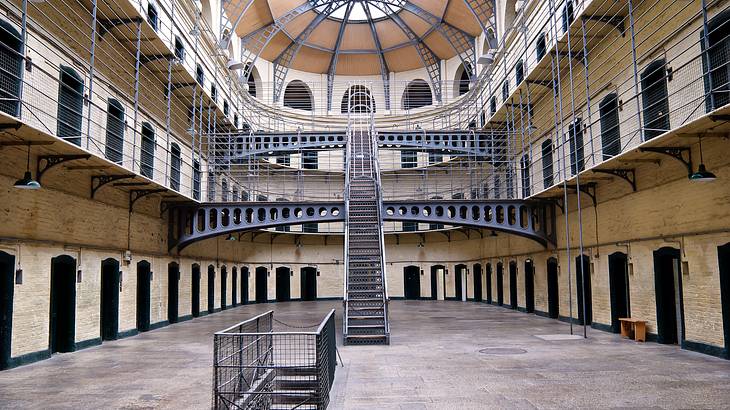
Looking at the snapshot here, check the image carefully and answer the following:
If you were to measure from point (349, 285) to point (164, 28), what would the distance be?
8508 mm

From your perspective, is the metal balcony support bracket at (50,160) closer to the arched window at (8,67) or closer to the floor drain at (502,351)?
the arched window at (8,67)

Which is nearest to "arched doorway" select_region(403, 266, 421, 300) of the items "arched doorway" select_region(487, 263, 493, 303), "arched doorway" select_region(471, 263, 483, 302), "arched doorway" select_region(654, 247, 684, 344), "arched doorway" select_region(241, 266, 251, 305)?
"arched doorway" select_region(471, 263, 483, 302)

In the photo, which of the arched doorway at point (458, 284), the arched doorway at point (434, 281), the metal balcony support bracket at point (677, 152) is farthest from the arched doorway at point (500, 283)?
the metal balcony support bracket at point (677, 152)

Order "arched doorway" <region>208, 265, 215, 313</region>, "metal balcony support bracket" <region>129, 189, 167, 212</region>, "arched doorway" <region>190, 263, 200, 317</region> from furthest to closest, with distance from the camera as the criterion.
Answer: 1. "arched doorway" <region>208, 265, 215, 313</region>
2. "arched doorway" <region>190, 263, 200, 317</region>
3. "metal balcony support bracket" <region>129, 189, 167, 212</region>

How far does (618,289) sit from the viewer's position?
1235cm

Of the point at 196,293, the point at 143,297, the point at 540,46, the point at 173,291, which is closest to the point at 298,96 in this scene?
the point at 196,293

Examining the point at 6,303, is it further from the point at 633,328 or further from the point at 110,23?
the point at 633,328

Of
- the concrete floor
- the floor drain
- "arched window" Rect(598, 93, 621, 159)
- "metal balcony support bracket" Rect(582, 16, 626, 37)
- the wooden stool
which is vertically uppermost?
"metal balcony support bracket" Rect(582, 16, 626, 37)

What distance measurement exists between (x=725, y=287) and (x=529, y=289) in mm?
9850

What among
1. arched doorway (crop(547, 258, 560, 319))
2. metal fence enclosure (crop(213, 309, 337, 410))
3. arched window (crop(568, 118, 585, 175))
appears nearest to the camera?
metal fence enclosure (crop(213, 309, 337, 410))

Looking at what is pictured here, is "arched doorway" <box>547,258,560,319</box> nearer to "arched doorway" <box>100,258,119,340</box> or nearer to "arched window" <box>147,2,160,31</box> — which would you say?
"arched doorway" <box>100,258,119,340</box>

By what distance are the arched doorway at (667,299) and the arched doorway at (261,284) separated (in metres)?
18.6

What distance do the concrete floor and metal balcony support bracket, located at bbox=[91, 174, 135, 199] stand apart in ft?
10.4

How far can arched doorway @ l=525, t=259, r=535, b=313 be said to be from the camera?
18203 millimetres
